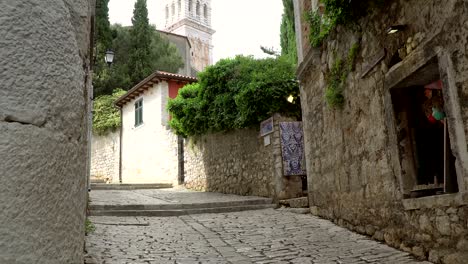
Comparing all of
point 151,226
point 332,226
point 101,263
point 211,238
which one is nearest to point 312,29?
point 332,226

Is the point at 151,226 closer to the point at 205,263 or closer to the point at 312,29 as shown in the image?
the point at 205,263

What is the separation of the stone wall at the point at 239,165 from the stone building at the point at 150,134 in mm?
2219

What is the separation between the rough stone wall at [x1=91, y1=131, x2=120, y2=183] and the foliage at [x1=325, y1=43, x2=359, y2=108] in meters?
16.3

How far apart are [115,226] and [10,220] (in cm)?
639

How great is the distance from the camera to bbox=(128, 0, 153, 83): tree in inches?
1032

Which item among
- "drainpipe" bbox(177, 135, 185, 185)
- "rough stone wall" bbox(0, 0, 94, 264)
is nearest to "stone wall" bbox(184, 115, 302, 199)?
"drainpipe" bbox(177, 135, 185, 185)

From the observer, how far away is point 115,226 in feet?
22.5

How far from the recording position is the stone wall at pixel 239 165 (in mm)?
9773

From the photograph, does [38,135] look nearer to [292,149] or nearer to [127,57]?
[292,149]

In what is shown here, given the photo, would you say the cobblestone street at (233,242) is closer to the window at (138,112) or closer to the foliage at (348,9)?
the foliage at (348,9)

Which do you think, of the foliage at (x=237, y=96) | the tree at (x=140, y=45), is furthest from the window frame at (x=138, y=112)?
the tree at (x=140, y=45)

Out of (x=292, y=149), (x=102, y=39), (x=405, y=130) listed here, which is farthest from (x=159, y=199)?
(x=102, y=39)

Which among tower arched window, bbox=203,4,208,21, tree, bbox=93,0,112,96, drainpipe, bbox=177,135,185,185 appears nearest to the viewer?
drainpipe, bbox=177,135,185,185

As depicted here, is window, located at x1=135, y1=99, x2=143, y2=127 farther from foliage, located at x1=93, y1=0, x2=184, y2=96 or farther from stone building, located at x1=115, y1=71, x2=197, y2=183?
foliage, located at x1=93, y1=0, x2=184, y2=96
